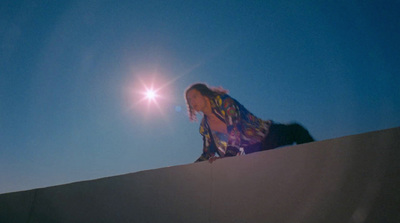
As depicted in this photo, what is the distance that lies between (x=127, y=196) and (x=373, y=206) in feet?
5.40

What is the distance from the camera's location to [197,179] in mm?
1721

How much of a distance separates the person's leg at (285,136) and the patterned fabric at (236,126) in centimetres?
6

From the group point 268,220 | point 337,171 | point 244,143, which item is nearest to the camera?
point 337,171

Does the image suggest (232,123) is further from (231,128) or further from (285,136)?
(285,136)

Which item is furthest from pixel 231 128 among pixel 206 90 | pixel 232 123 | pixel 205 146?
pixel 206 90

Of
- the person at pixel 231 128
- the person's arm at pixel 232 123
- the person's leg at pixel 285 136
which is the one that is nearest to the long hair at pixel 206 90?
the person at pixel 231 128

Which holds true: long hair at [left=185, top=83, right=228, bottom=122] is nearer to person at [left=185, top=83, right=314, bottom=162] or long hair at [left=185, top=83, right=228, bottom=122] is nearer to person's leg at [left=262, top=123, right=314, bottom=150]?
person at [left=185, top=83, right=314, bottom=162]

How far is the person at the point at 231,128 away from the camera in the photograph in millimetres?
2361

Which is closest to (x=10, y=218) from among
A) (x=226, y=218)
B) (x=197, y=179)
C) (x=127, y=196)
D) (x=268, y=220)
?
(x=127, y=196)

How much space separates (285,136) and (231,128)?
52 cm

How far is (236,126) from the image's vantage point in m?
2.45

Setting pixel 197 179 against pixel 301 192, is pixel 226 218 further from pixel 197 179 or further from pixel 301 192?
pixel 301 192

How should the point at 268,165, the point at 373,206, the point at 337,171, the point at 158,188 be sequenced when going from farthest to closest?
the point at 158,188
the point at 268,165
the point at 337,171
the point at 373,206

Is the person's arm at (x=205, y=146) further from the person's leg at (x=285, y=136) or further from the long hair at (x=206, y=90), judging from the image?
the person's leg at (x=285, y=136)
